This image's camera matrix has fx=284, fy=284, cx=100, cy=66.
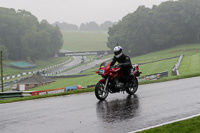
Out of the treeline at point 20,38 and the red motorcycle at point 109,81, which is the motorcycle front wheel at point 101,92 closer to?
the red motorcycle at point 109,81

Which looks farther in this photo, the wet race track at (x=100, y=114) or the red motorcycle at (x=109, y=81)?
the red motorcycle at (x=109, y=81)

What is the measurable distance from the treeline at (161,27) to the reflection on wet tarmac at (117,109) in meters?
103

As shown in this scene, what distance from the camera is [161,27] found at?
368 feet

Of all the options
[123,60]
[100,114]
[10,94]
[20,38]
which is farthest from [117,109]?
[20,38]

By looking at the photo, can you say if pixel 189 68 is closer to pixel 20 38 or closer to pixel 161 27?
pixel 161 27

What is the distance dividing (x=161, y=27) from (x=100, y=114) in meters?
108

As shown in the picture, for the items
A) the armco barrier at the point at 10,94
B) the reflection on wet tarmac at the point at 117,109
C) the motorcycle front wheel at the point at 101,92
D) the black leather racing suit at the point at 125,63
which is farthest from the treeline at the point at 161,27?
the reflection on wet tarmac at the point at 117,109

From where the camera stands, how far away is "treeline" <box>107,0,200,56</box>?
109750mm

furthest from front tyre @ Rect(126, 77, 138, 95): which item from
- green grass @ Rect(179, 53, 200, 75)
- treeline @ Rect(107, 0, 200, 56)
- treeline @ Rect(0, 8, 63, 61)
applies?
treeline @ Rect(0, 8, 63, 61)

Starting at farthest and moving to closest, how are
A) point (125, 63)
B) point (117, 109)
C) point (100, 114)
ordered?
1. point (125, 63)
2. point (117, 109)
3. point (100, 114)

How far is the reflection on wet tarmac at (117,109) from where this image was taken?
27.3 feet

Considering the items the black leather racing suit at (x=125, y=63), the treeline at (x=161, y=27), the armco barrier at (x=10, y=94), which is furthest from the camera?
the treeline at (x=161, y=27)

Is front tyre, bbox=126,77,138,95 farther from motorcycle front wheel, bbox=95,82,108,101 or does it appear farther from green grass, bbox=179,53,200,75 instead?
green grass, bbox=179,53,200,75

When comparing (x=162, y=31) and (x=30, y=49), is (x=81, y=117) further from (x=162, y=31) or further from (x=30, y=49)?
(x=30, y=49)
